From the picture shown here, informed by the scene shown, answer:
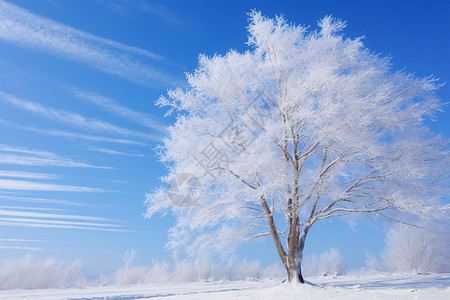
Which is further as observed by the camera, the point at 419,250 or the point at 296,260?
the point at 419,250

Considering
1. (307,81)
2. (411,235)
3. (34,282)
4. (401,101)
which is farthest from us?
(411,235)

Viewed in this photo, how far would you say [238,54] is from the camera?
11.7 metres

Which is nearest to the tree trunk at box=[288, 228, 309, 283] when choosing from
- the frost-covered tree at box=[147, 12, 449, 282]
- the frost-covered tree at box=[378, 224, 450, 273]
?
the frost-covered tree at box=[147, 12, 449, 282]

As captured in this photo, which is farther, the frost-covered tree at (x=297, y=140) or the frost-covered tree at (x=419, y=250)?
the frost-covered tree at (x=419, y=250)

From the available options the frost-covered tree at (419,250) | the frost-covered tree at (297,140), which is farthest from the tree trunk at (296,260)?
the frost-covered tree at (419,250)

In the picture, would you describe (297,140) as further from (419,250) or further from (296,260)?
(419,250)

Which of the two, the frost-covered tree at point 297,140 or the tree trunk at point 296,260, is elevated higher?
the frost-covered tree at point 297,140

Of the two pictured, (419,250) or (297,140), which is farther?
(419,250)

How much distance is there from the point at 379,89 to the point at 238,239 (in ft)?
21.1

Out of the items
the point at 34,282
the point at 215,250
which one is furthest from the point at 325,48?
the point at 34,282

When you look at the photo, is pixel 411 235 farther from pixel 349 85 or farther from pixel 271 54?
pixel 271 54

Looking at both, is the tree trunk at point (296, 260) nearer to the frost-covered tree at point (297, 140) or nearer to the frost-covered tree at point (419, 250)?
the frost-covered tree at point (297, 140)

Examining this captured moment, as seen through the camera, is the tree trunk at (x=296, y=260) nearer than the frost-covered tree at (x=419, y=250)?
Yes

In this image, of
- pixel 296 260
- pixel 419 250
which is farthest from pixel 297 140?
pixel 419 250
